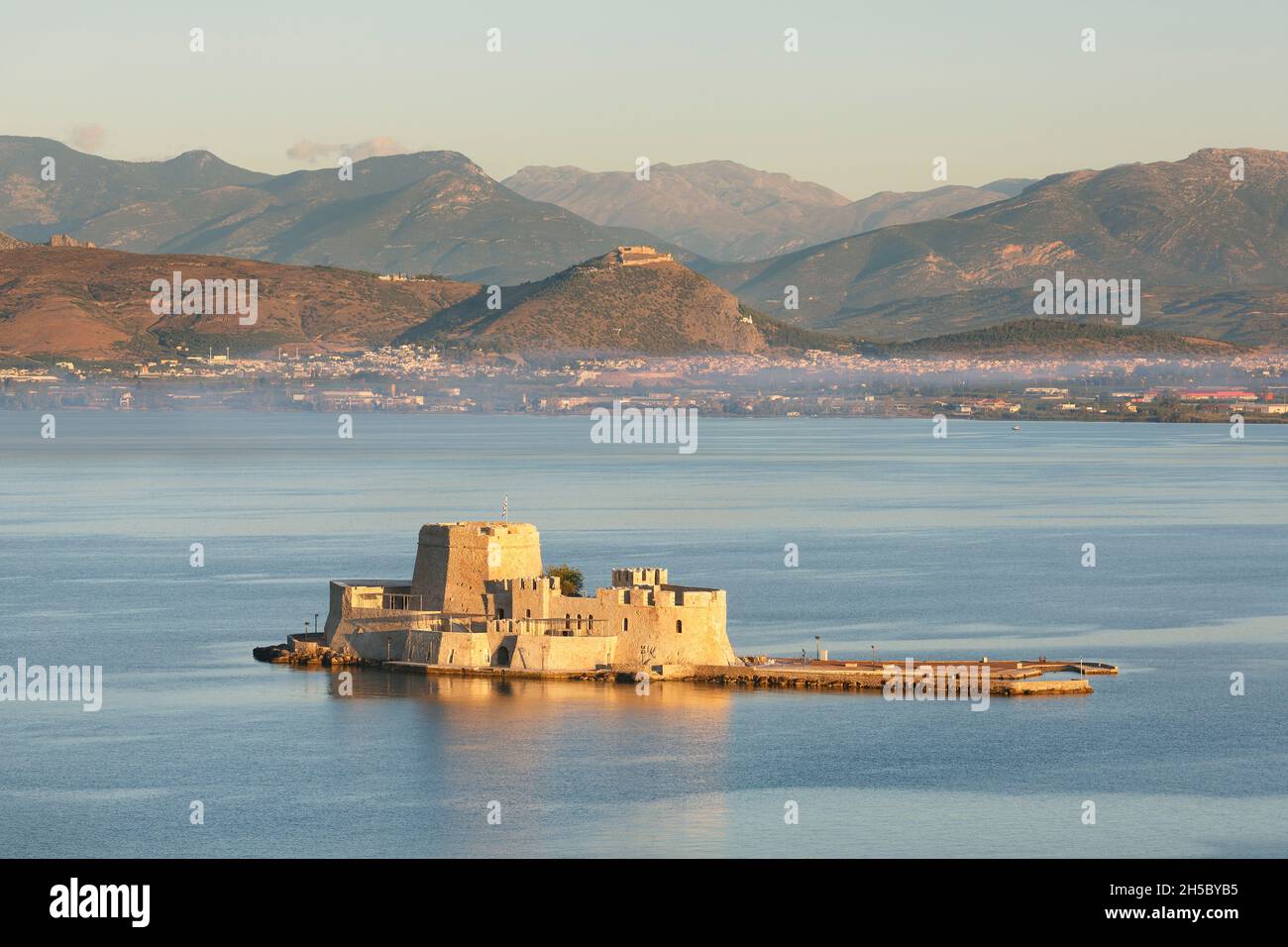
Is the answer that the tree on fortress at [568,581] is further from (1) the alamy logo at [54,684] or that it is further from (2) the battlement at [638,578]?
(1) the alamy logo at [54,684]

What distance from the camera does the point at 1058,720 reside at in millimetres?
59750

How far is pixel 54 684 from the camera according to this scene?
6669cm

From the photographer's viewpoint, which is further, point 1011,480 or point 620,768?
point 1011,480

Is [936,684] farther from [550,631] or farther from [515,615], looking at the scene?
[515,615]

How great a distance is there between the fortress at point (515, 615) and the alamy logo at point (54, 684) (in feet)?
23.3

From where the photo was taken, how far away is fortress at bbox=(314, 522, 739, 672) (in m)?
61.6

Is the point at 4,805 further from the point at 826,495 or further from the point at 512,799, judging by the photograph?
the point at 826,495

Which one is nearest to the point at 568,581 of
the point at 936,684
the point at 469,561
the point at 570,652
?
the point at 469,561

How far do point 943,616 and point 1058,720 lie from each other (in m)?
21.5

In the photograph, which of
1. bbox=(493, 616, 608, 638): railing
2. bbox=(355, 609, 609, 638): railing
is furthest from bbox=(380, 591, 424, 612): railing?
bbox=(493, 616, 608, 638): railing

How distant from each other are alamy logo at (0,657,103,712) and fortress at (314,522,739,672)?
7.11 metres
